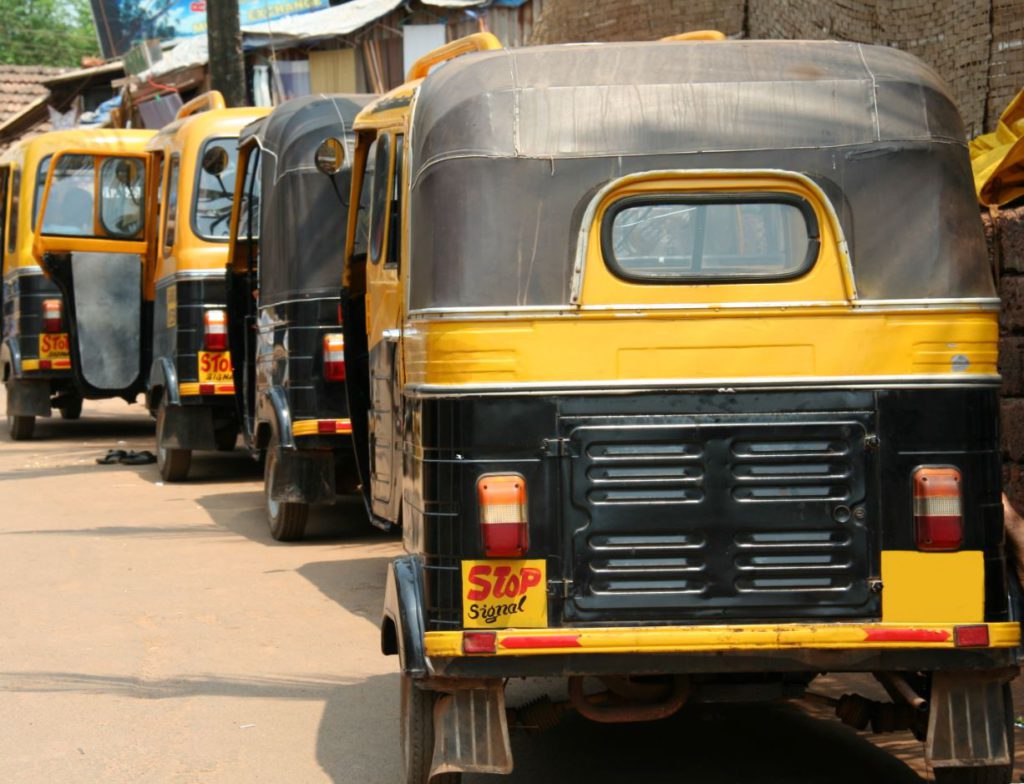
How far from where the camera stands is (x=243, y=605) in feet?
26.7

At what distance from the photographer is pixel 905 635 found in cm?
450

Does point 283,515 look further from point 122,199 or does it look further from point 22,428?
point 22,428

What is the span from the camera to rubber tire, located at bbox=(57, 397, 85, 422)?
1678 centimetres

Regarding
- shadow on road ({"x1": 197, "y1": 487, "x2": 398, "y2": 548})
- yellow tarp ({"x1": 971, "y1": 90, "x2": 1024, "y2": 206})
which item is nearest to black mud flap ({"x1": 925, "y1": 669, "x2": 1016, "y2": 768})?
yellow tarp ({"x1": 971, "y1": 90, "x2": 1024, "y2": 206})

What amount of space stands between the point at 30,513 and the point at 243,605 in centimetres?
376

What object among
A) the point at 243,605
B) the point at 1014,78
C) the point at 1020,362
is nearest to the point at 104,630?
the point at 243,605

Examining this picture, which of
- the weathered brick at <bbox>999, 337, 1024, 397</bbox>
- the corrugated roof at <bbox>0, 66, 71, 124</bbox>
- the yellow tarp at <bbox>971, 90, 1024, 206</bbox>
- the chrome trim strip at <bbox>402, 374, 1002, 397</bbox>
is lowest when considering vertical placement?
the weathered brick at <bbox>999, 337, 1024, 397</bbox>

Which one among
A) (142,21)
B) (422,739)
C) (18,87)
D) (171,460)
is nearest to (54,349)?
(171,460)

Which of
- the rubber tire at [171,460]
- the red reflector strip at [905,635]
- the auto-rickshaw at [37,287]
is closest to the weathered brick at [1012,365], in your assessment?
the red reflector strip at [905,635]

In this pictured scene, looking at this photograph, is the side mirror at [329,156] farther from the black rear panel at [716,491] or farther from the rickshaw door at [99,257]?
the rickshaw door at [99,257]

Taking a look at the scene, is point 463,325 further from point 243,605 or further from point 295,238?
point 295,238

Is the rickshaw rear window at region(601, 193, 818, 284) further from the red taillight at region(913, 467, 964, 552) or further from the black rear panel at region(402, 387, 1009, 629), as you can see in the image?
the red taillight at region(913, 467, 964, 552)

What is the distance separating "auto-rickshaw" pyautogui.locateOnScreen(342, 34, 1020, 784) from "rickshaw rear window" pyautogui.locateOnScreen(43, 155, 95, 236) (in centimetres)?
1046

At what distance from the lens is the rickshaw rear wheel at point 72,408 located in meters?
16.7
